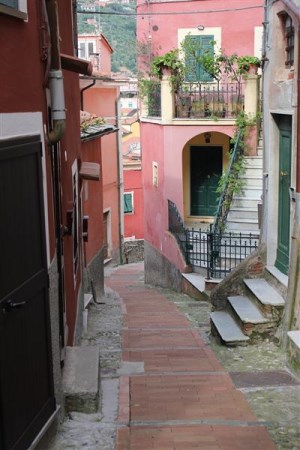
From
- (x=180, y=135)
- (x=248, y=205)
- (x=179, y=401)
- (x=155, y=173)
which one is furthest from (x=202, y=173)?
(x=179, y=401)

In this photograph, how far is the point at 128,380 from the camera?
741 cm

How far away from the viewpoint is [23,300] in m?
4.43

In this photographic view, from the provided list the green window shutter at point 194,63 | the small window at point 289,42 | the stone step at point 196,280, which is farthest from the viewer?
the green window shutter at point 194,63

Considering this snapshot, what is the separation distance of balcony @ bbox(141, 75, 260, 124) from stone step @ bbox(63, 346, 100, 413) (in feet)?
41.1

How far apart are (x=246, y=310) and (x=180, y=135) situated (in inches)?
385

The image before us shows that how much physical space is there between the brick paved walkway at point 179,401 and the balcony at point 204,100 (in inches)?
350

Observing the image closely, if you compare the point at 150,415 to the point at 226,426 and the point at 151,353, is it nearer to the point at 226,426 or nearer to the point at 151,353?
the point at 226,426

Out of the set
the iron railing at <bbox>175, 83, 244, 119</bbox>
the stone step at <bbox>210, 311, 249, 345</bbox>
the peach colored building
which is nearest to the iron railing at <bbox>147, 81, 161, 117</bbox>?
the iron railing at <bbox>175, 83, 244, 119</bbox>

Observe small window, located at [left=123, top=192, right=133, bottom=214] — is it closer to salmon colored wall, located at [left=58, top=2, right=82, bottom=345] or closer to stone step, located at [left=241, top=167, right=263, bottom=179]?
stone step, located at [left=241, top=167, right=263, bottom=179]

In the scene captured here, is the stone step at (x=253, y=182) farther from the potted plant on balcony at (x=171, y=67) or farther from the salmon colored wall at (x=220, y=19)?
the salmon colored wall at (x=220, y=19)

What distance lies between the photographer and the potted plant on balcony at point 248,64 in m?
17.5

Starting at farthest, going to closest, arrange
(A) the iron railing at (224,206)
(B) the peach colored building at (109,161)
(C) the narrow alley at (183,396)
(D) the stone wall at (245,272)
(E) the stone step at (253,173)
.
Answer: (B) the peach colored building at (109,161), (E) the stone step at (253,173), (A) the iron railing at (224,206), (D) the stone wall at (245,272), (C) the narrow alley at (183,396)

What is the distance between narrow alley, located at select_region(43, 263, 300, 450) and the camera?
566cm

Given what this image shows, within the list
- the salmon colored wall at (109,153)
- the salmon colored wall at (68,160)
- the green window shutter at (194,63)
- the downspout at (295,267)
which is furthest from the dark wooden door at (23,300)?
the salmon colored wall at (109,153)
